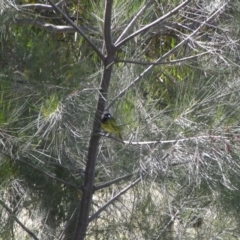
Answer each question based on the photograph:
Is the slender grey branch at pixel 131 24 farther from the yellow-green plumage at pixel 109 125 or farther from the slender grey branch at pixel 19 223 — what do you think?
the slender grey branch at pixel 19 223

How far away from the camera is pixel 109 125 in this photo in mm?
1883

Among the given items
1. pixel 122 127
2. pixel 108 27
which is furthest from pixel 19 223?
pixel 108 27

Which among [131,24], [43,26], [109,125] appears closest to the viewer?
[109,125]

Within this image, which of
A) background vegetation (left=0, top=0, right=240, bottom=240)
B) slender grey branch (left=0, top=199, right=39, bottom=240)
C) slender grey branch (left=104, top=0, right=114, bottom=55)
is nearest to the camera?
background vegetation (left=0, top=0, right=240, bottom=240)

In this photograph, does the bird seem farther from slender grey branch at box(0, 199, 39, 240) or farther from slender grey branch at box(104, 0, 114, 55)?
slender grey branch at box(0, 199, 39, 240)

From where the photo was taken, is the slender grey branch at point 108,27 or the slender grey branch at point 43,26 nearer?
the slender grey branch at point 108,27

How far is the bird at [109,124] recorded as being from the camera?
6.14ft

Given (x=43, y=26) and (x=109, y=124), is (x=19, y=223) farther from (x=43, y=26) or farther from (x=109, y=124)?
(x=43, y=26)

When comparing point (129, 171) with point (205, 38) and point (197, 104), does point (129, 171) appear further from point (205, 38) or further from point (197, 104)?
point (205, 38)

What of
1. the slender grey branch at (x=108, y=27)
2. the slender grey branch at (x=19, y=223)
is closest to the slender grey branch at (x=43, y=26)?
the slender grey branch at (x=108, y=27)

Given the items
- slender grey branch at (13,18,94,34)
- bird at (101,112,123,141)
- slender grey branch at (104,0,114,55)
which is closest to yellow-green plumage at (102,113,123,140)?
bird at (101,112,123,141)

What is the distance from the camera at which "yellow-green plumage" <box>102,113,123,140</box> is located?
6.14ft

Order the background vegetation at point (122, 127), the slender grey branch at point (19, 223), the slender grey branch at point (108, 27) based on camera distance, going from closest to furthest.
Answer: the background vegetation at point (122, 127), the slender grey branch at point (108, 27), the slender grey branch at point (19, 223)

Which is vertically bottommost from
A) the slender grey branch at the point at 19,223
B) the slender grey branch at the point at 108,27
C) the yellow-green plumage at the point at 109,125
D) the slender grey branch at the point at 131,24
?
the slender grey branch at the point at 19,223
